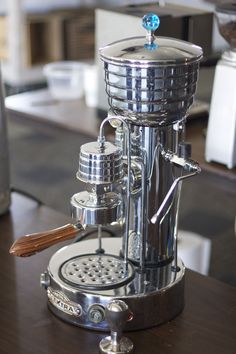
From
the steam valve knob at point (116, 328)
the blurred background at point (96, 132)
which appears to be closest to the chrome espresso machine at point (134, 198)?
the steam valve knob at point (116, 328)

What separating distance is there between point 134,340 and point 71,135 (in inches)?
30.2

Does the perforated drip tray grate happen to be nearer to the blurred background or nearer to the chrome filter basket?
the chrome filter basket

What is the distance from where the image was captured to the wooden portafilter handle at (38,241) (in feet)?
2.92

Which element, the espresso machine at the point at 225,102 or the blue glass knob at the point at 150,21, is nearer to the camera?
the blue glass knob at the point at 150,21

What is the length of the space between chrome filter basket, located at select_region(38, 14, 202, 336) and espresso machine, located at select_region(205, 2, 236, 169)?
374mm

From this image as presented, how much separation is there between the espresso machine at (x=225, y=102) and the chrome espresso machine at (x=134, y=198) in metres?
0.35

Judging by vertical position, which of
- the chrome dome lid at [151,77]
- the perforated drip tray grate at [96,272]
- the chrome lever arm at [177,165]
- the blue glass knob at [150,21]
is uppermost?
the blue glass knob at [150,21]

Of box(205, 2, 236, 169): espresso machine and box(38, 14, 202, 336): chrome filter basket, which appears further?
box(205, 2, 236, 169): espresso machine

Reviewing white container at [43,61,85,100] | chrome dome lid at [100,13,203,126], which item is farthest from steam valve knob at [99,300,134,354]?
white container at [43,61,85,100]

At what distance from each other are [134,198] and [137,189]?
0.02 metres

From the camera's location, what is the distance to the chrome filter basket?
2.79ft

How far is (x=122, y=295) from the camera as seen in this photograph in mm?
891

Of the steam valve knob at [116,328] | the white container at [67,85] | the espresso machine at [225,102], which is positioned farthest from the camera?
the white container at [67,85]

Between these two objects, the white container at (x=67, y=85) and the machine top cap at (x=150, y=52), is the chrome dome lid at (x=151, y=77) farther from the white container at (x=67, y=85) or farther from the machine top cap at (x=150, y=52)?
the white container at (x=67, y=85)
